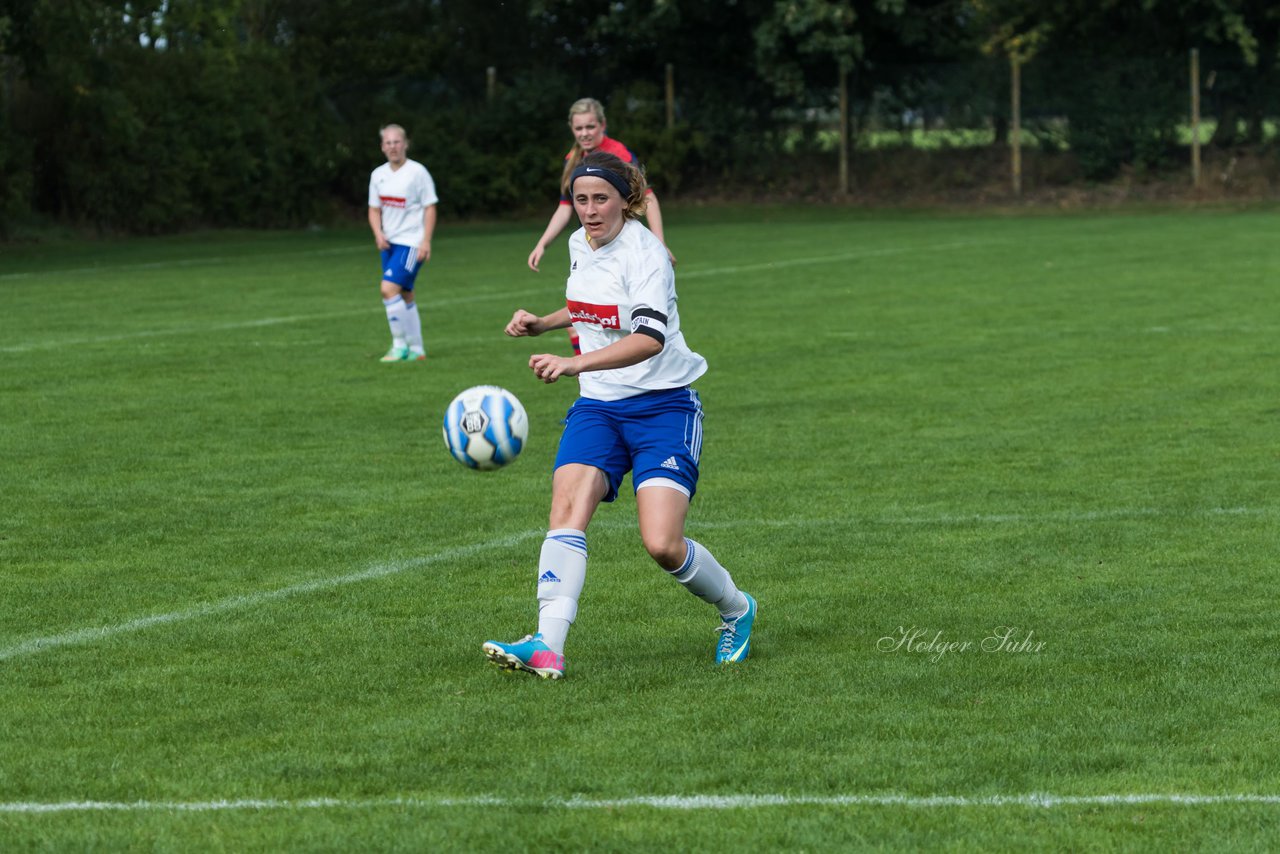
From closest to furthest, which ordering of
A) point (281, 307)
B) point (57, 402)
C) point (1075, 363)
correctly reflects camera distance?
point (57, 402) → point (1075, 363) → point (281, 307)

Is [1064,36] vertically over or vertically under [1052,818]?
over

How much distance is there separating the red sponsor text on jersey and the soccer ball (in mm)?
427

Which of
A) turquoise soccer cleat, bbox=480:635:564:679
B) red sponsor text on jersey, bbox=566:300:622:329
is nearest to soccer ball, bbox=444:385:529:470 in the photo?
red sponsor text on jersey, bbox=566:300:622:329

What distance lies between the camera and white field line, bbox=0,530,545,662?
6.79 meters

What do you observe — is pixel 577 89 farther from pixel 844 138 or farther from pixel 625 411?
pixel 625 411

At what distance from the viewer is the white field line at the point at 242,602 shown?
6.79m

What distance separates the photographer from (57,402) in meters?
13.5

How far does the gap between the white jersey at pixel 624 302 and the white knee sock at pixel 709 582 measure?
576 millimetres

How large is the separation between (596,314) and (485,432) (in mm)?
622

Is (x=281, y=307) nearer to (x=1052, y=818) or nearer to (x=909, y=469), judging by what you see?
(x=909, y=469)

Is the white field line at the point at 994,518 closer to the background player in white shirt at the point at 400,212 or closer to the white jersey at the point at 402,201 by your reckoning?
the background player in white shirt at the point at 400,212

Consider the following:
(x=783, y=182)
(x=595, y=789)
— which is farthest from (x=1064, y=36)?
(x=595, y=789)

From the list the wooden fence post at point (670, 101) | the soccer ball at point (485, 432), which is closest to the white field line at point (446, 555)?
the soccer ball at point (485, 432)

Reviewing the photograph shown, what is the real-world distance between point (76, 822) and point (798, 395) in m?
9.25
